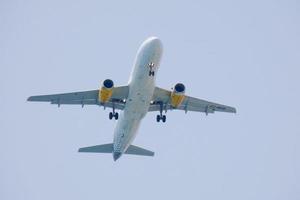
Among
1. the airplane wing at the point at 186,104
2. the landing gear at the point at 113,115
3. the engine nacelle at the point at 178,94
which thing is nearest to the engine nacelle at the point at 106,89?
the landing gear at the point at 113,115

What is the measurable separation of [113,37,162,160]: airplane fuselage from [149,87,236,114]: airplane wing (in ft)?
6.09

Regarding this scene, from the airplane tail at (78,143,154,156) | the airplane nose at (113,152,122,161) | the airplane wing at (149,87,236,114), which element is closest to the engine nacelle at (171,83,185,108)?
the airplane wing at (149,87,236,114)

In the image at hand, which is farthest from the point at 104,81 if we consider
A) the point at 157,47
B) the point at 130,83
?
the point at 157,47

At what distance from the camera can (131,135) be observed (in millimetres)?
49156

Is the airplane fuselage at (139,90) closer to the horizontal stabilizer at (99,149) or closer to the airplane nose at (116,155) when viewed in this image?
the airplane nose at (116,155)

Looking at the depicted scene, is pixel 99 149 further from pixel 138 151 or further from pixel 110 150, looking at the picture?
pixel 138 151

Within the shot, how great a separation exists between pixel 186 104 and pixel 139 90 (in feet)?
23.9

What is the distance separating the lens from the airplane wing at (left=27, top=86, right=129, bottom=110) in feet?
157

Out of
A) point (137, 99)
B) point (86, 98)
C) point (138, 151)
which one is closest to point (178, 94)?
point (137, 99)

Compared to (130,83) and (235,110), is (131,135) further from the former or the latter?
(235,110)

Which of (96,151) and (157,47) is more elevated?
(157,47)

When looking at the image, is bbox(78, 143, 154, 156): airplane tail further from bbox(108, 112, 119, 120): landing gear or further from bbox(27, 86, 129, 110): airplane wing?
bbox(27, 86, 129, 110): airplane wing

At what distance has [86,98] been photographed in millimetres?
49875

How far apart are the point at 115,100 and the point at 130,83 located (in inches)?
121
